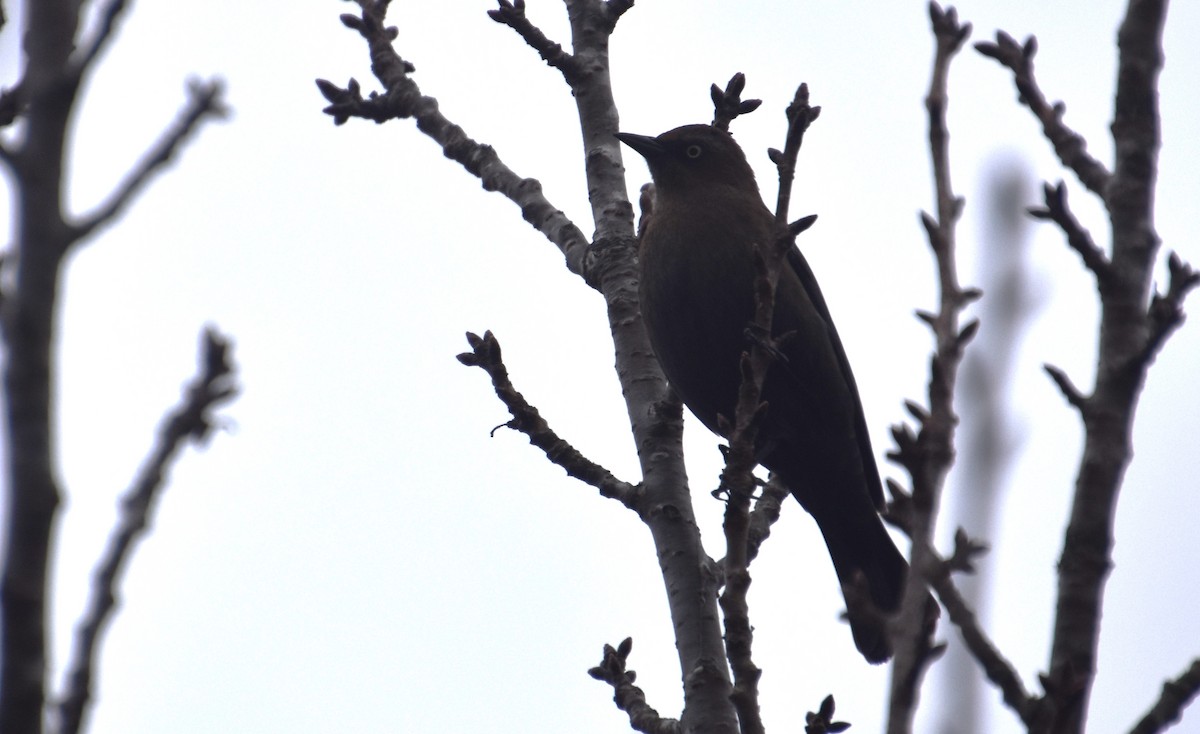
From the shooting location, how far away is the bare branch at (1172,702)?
221cm

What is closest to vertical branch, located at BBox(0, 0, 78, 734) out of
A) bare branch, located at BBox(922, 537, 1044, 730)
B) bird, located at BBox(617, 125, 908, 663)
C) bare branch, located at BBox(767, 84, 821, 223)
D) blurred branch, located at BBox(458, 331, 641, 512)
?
bare branch, located at BBox(922, 537, 1044, 730)

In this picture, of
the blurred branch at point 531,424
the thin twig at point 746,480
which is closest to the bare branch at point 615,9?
the blurred branch at point 531,424

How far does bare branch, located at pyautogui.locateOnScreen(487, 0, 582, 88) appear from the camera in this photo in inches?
233

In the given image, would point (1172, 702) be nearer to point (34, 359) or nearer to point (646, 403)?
point (34, 359)

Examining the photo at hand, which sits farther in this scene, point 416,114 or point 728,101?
point 416,114

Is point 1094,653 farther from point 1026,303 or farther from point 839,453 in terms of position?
point 839,453

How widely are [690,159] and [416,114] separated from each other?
1512 millimetres

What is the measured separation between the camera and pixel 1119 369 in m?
2.34

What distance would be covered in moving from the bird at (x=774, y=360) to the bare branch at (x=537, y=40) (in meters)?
0.69

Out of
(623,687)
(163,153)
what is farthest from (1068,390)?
(623,687)

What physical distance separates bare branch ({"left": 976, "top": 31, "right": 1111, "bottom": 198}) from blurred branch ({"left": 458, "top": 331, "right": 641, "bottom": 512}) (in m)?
2.19

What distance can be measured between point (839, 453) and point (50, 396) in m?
4.84

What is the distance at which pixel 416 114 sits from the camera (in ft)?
20.8

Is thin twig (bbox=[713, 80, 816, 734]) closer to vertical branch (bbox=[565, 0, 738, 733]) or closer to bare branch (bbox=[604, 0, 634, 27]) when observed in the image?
vertical branch (bbox=[565, 0, 738, 733])
